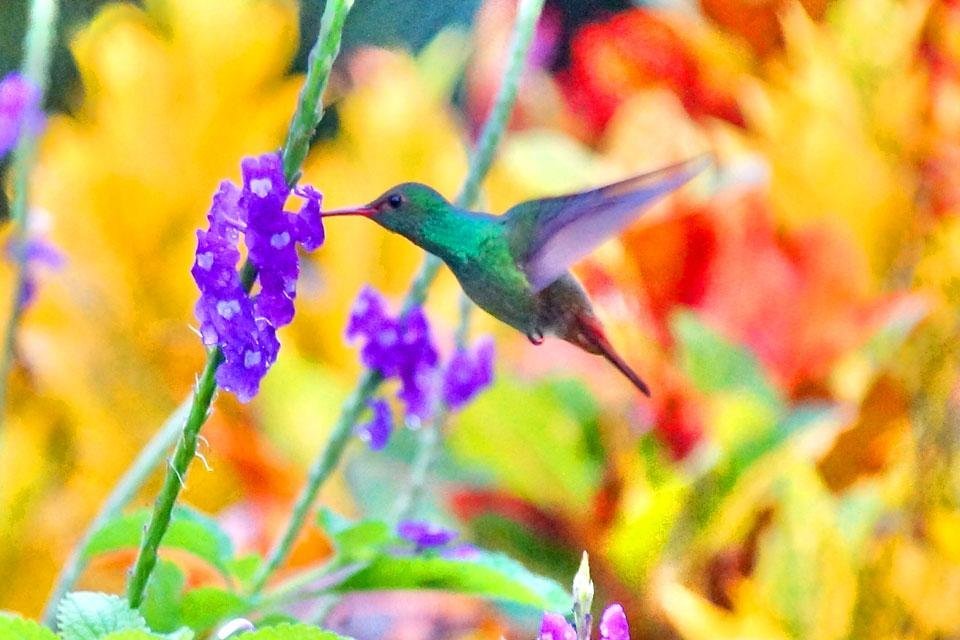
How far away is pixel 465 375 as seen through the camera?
610 millimetres

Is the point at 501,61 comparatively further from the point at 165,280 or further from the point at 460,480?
the point at 460,480

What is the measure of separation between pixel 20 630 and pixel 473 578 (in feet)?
0.69

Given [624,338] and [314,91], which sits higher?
[624,338]

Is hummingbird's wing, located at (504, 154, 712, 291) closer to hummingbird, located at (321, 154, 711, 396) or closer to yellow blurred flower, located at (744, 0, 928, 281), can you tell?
hummingbird, located at (321, 154, 711, 396)

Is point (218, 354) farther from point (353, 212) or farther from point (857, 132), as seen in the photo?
point (857, 132)

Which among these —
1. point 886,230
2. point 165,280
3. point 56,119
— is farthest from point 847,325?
point 56,119

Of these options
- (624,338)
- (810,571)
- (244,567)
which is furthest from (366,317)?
(624,338)

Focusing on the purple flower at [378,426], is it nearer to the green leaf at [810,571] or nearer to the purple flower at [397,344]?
the purple flower at [397,344]

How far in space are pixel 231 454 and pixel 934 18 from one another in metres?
1.14

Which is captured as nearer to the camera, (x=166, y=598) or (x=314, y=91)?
(x=314, y=91)

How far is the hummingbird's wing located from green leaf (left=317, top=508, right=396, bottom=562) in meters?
0.13

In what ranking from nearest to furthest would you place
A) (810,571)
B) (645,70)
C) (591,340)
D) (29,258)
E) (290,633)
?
1. (290,633)
2. (591,340)
3. (29,258)
4. (810,571)
5. (645,70)

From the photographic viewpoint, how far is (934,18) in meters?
1.65

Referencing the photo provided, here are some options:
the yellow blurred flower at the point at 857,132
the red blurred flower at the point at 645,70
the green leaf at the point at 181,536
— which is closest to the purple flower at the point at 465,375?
the green leaf at the point at 181,536
